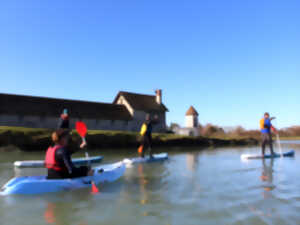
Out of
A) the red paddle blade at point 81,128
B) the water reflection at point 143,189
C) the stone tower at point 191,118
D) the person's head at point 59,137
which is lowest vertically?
the water reflection at point 143,189

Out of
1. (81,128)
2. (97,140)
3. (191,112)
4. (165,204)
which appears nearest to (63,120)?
(81,128)

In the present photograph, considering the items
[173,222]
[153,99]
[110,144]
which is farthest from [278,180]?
[153,99]

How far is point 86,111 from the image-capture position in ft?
116

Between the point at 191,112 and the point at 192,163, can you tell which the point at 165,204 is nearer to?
the point at 192,163

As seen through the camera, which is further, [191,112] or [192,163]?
[191,112]

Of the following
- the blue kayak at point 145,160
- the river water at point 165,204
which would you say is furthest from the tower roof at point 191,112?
the river water at point 165,204

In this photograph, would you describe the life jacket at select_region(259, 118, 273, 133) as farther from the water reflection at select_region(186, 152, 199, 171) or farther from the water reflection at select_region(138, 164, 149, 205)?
the water reflection at select_region(138, 164, 149, 205)

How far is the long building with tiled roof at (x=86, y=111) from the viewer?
98.0 feet

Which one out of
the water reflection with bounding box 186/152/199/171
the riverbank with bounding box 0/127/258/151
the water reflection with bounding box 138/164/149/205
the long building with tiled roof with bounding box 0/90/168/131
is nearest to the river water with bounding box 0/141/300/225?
the water reflection with bounding box 138/164/149/205

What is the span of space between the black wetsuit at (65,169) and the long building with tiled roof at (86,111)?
2629cm

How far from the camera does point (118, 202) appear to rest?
5.62 metres

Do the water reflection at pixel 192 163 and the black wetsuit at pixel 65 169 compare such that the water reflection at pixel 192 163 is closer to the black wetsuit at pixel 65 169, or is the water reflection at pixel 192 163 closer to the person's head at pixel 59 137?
the black wetsuit at pixel 65 169

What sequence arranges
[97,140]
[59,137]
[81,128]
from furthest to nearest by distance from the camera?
[97,140]
[81,128]
[59,137]

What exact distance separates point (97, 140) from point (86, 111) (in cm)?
1287
